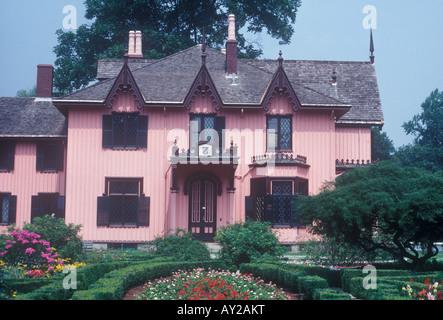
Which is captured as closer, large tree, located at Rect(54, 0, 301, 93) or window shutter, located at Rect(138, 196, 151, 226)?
window shutter, located at Rect(138, 196, 151, 226)

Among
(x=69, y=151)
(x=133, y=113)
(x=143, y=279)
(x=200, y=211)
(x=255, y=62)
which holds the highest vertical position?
(x=255, y=62)

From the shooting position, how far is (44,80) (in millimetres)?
33094

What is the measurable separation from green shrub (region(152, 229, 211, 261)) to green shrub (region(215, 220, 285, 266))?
0.79 m

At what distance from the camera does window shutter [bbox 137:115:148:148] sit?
2762cm

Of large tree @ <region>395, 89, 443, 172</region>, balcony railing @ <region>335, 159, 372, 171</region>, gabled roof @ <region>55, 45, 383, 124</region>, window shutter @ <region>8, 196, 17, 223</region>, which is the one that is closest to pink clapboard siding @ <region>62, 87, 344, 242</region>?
gabled roof @ <region>55, 45, 383, 124</region>

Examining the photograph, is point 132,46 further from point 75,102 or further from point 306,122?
point 306,122

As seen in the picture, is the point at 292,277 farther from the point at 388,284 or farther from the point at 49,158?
the point at 49,158

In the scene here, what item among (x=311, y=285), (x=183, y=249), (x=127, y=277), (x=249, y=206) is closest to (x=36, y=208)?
(x=249, y=206)

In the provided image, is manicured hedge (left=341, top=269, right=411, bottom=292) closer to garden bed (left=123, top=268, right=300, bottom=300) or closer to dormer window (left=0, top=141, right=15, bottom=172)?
garden bed (left=123, top=268, right=300, bottom=300)

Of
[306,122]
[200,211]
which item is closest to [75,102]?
[200,211]
